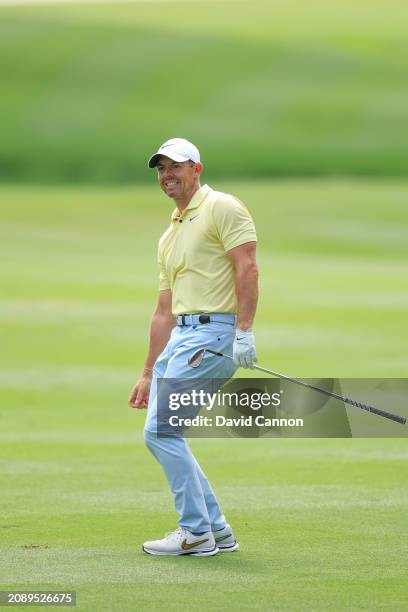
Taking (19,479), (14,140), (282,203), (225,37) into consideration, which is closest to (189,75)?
(225,37)

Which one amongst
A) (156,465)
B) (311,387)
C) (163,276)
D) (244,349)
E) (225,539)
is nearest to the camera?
(244,349)

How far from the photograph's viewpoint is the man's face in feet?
27.5

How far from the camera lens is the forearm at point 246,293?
26.4 ft

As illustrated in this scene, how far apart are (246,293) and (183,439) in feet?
3.06

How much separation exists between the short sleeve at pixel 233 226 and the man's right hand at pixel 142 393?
1.12 metres

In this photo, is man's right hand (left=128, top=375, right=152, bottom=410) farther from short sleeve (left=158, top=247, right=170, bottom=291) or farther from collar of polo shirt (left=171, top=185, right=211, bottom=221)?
collar of polo shirt (left=171, top=185, right=211, bottom=221)

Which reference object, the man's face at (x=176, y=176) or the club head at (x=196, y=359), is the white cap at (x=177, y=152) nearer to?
the man's face at (x=176, y=176)

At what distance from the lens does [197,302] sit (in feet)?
27.1

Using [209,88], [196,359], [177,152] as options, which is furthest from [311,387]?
[209,88]

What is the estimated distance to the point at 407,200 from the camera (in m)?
43.3

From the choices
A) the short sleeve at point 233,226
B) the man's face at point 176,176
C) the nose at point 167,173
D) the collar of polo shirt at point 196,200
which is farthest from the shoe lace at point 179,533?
the nose at point 167,173

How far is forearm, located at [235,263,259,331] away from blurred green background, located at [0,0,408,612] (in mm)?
1356

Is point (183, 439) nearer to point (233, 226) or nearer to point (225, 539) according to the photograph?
point (225, 539)

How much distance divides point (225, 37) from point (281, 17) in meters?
6.57
